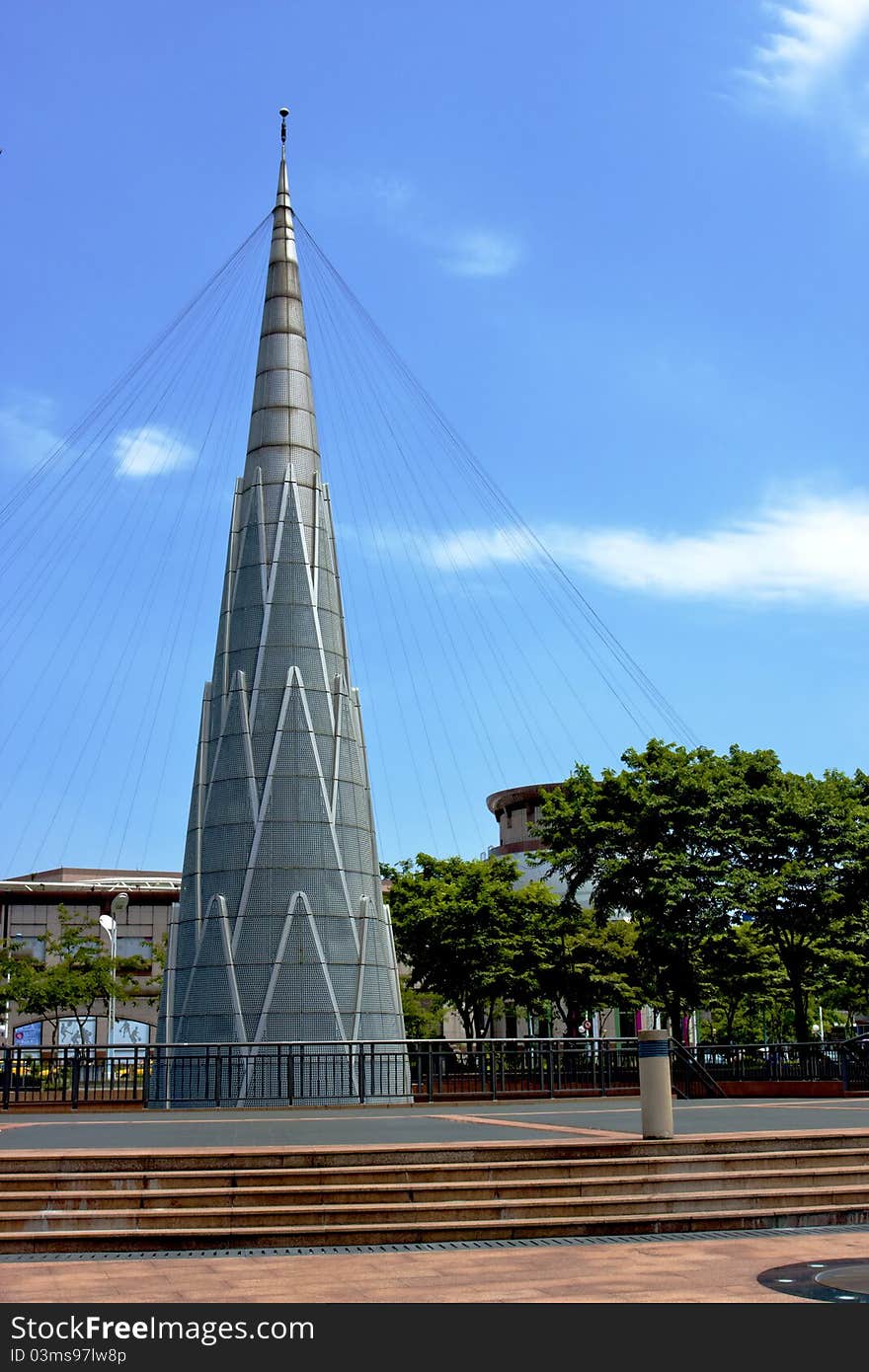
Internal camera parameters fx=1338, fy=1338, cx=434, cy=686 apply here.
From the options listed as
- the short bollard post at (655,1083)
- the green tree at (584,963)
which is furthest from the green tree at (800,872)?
the short bollard post at (655,1083)

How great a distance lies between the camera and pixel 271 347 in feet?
134

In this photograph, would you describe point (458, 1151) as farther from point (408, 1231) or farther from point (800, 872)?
point (800, 872)

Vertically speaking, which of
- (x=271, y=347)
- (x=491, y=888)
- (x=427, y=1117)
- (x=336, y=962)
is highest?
(x=271, y=347)

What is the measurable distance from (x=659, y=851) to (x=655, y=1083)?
29.3 m

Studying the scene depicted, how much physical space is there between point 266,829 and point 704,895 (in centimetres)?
1581

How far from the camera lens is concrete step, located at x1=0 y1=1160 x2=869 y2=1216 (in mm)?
13242

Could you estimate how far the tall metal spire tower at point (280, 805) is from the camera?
34.4m

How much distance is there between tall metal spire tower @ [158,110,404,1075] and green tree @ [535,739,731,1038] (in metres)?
11.0

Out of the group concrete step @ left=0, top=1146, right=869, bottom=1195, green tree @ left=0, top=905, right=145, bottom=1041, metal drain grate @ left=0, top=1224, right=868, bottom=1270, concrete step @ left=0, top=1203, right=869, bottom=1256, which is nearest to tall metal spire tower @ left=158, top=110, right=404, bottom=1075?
concrete step @ left=0, top=1146, right=869, bottom=1195

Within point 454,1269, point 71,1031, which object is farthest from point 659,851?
point 71,1031

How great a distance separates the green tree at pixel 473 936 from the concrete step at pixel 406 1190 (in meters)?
40.1

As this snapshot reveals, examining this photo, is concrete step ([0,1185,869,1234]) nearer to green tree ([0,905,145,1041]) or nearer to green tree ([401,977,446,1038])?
green tree ([0,905,145,1041])
